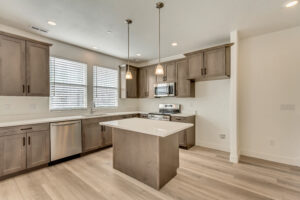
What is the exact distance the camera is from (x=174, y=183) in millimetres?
2316

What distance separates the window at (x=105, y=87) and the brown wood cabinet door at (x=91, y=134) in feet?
2.79

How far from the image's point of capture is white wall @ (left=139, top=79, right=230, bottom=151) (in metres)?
3.77

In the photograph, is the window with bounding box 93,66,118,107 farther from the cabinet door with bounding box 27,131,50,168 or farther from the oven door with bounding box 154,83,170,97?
the cabinet door with bounding box 27,131,50,168

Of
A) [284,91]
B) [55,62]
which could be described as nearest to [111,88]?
[55,62]

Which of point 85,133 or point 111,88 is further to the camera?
point 111,88

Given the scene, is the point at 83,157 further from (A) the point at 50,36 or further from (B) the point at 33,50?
(A) the point at 50,36

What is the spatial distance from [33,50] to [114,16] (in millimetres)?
1878

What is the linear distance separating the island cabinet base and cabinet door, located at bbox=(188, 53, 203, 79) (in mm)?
1903

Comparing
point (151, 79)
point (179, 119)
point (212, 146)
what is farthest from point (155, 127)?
point (151, 79)

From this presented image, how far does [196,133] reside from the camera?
Result: 4.25m

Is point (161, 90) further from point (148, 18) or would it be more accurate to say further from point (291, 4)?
point (291, 4)

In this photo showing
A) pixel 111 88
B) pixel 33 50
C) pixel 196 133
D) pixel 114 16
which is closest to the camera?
pixel 114 16

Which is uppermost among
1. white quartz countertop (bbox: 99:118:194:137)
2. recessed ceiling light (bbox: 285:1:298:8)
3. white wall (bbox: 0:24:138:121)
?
recessed ceiling light (bbox: 285:1:298:8)

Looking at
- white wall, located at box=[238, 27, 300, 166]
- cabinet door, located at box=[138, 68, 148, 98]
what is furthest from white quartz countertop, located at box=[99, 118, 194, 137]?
cabinet door, located at box=[138, 68, 148, 98]
